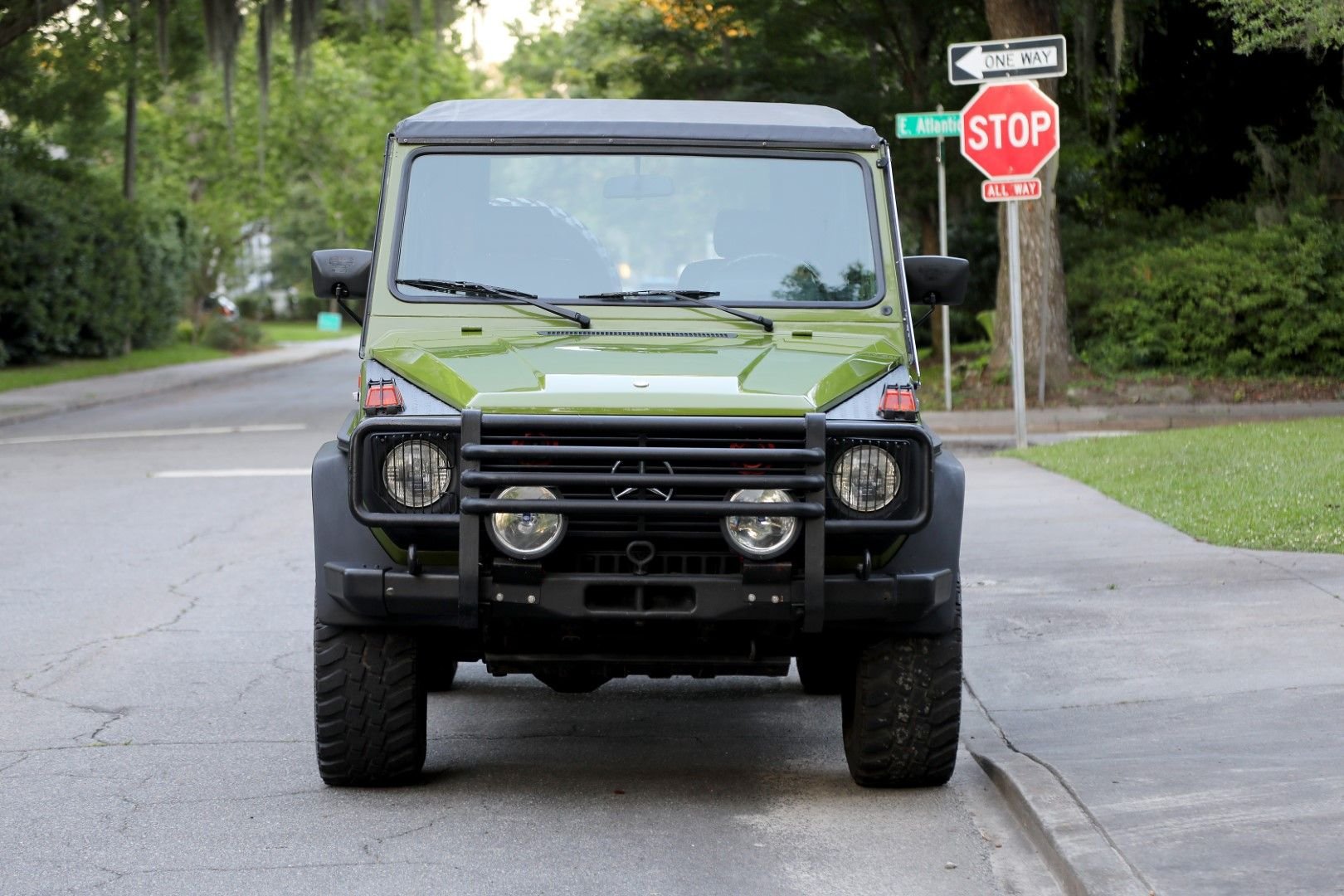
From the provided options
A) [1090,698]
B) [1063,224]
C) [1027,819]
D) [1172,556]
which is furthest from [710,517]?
[1063,224]

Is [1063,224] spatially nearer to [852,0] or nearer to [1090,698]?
[852,0]

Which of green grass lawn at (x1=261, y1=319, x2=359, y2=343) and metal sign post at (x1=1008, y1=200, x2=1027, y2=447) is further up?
green grass lawn at (x1=261, y1=319, x2=359, y2=343)

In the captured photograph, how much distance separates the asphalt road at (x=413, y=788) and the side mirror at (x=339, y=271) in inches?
64.9

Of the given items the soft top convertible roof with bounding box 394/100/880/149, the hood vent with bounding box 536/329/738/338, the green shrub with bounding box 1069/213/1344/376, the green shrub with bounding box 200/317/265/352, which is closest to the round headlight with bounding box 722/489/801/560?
the hood vent with bounding box 536/329/738/338

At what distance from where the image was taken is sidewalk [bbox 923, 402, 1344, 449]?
18734mm

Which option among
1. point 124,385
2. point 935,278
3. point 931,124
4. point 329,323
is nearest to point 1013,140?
point 931,124

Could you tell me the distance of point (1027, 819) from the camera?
547 centimetres

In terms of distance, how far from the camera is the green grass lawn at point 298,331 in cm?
5412

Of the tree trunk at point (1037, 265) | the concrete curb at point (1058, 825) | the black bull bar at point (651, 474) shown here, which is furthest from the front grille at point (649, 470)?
the tree trunk at point (1037, 265)

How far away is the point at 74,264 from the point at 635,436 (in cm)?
3031

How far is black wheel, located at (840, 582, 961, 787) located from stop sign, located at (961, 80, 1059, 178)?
442 inches

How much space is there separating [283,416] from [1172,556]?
50.2ft

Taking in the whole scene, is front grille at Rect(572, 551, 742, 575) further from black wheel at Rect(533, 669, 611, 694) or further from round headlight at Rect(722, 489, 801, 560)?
black wheel at Rect(533, 669, 611, 694)

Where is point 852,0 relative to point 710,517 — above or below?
above
